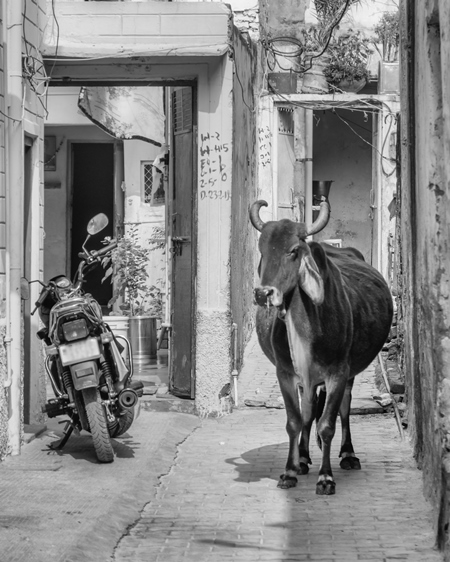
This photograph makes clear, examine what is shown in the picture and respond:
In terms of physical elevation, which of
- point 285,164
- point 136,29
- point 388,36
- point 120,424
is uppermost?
point 388,36

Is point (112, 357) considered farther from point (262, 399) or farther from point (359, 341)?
point (262, 399)

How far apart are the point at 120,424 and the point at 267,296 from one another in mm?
2156

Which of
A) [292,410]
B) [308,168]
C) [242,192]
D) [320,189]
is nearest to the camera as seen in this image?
[292,410]

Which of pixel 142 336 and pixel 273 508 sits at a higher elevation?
pixel 142 336

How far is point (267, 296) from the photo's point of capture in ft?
23.1

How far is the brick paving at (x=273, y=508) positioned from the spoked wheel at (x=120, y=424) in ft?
1.65

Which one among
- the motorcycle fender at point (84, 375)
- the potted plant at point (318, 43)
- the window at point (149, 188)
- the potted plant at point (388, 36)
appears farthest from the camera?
the potted plant at point (388, 36)

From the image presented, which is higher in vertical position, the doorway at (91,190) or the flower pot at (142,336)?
the doorway at (91,190)

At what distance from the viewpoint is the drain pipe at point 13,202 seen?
832cm

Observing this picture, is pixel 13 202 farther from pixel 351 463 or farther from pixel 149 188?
pixel 149 188

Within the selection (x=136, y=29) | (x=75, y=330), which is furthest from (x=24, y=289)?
(x=136, y=29)

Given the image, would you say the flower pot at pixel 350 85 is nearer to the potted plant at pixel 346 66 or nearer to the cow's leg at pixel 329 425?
the potted plant at pixel 346 66

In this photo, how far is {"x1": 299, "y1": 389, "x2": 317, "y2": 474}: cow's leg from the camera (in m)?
7.77

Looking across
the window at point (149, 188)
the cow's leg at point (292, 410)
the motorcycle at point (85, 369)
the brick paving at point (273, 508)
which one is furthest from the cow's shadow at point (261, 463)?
the window at point (149, 188)
